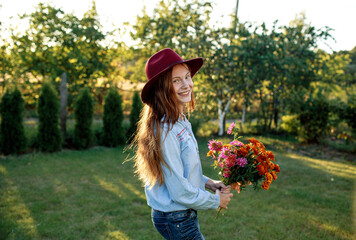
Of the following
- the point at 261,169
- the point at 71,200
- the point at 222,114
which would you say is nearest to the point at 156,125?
the point at 261,169

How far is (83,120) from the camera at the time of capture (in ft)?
28.1

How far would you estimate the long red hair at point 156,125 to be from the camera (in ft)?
5.68

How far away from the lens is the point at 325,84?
13.0 meters

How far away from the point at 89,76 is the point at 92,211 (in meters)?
8.08

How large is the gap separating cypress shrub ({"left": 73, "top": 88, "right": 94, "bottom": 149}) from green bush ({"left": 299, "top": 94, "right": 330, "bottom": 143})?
6933 millimetres

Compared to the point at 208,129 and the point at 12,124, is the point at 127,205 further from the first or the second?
the point at 208,129

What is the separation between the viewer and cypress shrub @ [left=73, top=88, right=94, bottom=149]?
8.53m

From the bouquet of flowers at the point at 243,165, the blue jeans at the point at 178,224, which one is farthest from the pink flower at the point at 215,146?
the blue jeans at the point at 178,224

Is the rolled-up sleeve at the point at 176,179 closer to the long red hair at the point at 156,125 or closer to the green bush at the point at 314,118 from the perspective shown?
the long red hair at the point at 156,125

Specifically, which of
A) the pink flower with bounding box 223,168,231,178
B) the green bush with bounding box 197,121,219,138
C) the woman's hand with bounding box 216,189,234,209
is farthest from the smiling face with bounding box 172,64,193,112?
the green bush with bounding box 197,121,219,138

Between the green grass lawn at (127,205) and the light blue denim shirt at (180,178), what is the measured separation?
488 millimetres

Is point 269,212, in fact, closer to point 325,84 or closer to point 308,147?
point 308,147

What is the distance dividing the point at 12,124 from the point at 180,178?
7.22m

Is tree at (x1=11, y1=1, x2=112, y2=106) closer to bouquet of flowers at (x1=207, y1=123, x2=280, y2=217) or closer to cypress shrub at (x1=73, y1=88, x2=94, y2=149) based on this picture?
cypress shrub at (x1=73, y1=88, x2=94, y2=149)
